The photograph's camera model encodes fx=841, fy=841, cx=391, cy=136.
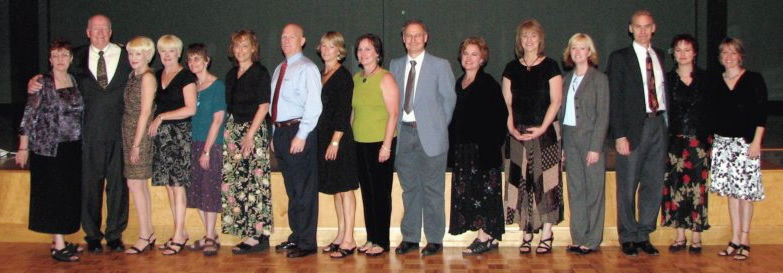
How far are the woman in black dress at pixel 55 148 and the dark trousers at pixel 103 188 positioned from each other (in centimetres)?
8

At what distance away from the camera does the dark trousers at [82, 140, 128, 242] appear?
5.57 meters

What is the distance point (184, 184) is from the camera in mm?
5539

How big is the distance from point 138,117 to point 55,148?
549 millimetres

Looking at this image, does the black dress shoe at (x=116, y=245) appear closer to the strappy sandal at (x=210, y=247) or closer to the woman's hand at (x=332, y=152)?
the strappy sandal at (x=210, y=247)

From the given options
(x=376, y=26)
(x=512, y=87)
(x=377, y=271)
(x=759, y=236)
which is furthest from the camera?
(x=376, y=26)

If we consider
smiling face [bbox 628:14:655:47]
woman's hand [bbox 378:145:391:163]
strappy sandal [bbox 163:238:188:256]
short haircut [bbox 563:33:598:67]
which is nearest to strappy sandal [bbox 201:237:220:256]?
strappy sandal [bbox 163:238:188:256]

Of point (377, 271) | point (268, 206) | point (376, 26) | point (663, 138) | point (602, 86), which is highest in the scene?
point (376, 26)

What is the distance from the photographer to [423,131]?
5273 mm

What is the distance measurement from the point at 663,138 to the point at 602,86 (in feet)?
1.70

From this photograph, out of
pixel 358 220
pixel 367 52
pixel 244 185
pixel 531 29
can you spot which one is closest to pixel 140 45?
pixel 244 185

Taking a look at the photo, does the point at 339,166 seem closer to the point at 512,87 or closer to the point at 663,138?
the point at 512,87

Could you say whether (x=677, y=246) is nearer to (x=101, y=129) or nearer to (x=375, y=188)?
(x=375, y=188)

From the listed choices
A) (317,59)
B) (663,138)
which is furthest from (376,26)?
(663,138)

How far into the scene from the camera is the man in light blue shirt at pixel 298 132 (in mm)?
5211
